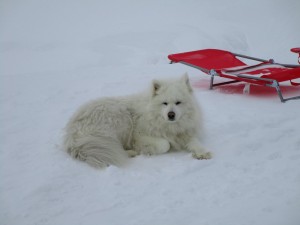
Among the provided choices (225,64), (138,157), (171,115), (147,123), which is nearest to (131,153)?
(138,157)

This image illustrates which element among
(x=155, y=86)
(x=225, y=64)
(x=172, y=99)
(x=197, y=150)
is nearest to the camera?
(x=197, y=150)

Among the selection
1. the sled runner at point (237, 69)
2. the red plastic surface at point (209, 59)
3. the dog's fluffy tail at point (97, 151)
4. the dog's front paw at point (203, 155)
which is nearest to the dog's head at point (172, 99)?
the dog's front paw at point (203, 155)

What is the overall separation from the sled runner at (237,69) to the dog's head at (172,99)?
6.69 feet

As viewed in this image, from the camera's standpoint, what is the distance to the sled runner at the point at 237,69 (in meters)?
5.54

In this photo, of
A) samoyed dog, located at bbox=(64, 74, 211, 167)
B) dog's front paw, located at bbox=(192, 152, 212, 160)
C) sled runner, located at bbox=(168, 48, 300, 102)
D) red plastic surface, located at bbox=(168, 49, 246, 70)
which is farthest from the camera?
red plastic surface, located at bbox=(168, 49, 246, 70)

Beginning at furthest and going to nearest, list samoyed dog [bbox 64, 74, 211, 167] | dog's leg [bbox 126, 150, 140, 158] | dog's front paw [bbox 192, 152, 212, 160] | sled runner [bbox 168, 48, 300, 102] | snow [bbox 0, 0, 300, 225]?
1. sled runner [bbox 168, 48, 300, 102]
2. dog's leg [bbox 126, 150, 140, 158]
3. samoyed dog [bbox 64, 74, 211, 167]
4. dog's front paw [bbox 192, 152, 212, 160]
5. snow [bbox 0, 0, 300, 225]

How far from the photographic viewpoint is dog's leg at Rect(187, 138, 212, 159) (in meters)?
3.62

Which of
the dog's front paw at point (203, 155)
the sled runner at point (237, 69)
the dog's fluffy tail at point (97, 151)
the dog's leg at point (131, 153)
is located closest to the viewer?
the dog's fluffy tail at point (97, 151)

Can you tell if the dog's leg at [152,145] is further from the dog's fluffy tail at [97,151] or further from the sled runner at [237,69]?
the sled runner at [237,69]

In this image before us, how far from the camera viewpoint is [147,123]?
158 inches

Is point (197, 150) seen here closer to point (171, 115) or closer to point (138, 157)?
point (171, 115)

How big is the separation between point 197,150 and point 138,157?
640 mm

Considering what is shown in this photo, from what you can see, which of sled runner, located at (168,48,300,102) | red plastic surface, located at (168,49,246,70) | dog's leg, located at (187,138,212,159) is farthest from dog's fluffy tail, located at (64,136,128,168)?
red plastic surface, located at (168,49,246,70)

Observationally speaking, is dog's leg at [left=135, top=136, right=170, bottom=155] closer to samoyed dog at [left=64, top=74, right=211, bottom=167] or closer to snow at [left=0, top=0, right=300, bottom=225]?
samoyed dog at [left=64, top=74, right=211, bottom=167]
